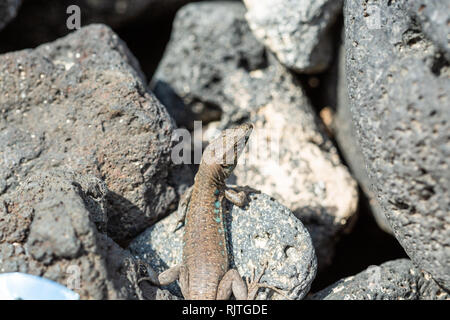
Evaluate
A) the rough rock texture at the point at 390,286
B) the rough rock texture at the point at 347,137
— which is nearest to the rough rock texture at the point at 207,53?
the rough rock texture at the point at 347,137

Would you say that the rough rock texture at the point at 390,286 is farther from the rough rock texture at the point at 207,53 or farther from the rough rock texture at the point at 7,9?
the rough rock texture at the point at 7,9

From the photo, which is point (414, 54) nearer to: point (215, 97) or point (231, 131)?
point (231, 131)

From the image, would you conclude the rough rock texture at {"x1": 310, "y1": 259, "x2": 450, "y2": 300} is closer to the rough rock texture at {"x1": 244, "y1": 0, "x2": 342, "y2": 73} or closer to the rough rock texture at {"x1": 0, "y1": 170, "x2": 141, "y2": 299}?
the rough rock texture at {"x1": 0, "y1": 170, "x2": 141, "y2": 299}

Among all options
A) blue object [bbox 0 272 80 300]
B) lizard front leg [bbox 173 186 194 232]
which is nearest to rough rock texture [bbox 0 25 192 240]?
lizard front leg [bbox 173 186 194 232]

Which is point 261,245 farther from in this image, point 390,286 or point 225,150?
point 390,286

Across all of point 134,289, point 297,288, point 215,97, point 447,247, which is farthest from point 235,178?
point 447,247

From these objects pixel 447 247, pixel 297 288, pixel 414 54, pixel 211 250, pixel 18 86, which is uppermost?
pixel 414 54

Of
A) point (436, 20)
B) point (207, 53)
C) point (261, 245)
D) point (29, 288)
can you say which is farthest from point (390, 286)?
point (207, 53)
